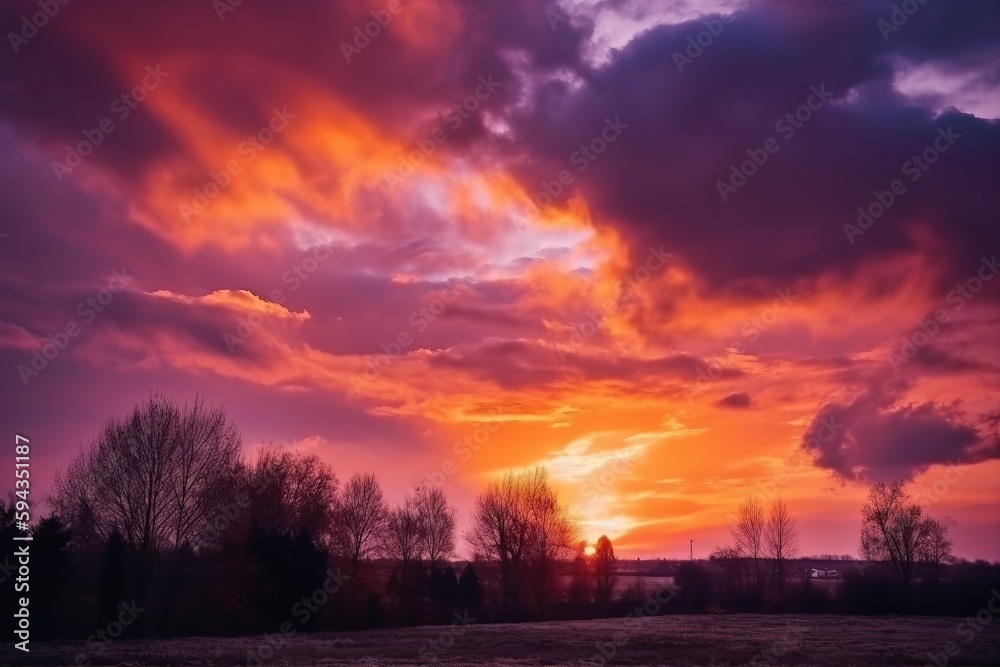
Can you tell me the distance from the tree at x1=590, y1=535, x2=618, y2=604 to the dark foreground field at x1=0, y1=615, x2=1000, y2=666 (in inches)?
1524

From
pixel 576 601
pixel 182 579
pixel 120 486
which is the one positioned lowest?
pixel 576 601

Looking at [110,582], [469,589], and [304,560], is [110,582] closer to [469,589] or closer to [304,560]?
[304,560]

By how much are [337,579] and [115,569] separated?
62.3 ft

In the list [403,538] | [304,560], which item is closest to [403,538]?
[403,538]

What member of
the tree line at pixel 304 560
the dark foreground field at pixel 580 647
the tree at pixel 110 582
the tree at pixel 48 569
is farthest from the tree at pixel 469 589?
the tree at pixel 48 569

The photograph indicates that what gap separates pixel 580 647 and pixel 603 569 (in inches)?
2835

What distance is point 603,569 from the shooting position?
11644 cm

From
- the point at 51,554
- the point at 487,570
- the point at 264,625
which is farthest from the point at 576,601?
the point at 51,554

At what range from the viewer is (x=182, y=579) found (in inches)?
2275

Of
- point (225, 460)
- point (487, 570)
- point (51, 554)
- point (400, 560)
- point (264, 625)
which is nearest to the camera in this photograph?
point (51, 554)

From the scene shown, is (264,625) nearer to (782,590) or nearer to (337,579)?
(337,579)

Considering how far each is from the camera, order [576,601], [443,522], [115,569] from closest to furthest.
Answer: [115,569] → [576,601] → [443,522]

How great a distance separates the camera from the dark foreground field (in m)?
36.2

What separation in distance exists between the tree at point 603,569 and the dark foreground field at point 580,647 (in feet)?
127
